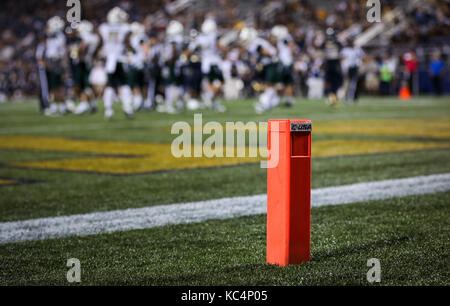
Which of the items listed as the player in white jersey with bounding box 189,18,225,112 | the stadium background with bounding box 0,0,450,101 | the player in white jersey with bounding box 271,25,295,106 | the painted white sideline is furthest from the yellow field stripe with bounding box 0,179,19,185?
the stadium background with bounding box 0,0,450,101

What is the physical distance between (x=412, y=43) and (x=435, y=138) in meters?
21.1

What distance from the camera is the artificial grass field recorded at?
3.16 m

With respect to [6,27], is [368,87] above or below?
below

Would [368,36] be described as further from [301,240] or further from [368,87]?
[301,240]

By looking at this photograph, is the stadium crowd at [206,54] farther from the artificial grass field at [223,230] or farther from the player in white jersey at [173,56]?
the artificial grass field at [223,230]

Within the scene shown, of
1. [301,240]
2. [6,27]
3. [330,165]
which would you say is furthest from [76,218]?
[6,27]

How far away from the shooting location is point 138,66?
1789 centimetres

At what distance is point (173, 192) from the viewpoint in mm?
5727

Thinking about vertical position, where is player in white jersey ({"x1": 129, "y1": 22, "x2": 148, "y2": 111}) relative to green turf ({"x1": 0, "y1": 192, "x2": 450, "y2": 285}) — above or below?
above

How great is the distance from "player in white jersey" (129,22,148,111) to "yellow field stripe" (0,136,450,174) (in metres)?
6.37

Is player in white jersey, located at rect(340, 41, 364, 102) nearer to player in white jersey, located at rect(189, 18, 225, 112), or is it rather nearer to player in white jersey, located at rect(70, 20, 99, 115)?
player in white jersey, located at rect(189, 18, 225, 112)

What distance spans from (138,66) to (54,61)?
6.49 feet

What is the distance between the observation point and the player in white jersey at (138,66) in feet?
55.9

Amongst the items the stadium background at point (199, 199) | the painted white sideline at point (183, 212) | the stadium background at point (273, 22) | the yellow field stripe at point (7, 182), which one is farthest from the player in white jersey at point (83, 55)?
the stadium background at point (273, 22)
